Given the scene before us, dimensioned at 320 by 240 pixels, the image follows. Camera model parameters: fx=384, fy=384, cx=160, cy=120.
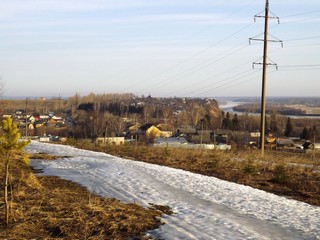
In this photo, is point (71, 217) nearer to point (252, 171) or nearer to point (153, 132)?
point (252, 171)

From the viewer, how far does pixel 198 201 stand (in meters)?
9.05

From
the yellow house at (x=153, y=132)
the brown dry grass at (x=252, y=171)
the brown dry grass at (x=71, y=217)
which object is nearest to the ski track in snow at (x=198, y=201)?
the brown dry grass at (x=71, y=217)

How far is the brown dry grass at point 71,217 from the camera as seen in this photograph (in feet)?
20.4

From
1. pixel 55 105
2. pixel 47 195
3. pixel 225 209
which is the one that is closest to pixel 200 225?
pixel 225 209

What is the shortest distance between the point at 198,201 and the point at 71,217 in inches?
131

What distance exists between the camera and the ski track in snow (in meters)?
6.80

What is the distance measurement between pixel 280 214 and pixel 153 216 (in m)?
2.86

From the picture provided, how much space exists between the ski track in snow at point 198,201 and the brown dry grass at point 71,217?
0.48 metres

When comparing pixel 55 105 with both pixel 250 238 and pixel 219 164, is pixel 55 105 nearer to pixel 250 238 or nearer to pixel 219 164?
pixel 219 164

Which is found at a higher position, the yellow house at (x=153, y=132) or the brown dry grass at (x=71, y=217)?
the brown dry grass at (x=71, y=217)

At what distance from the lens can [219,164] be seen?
1516 centimetres

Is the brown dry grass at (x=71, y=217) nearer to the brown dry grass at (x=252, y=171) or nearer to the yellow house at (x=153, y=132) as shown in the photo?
the brown dry grass at (x=252, y=171)

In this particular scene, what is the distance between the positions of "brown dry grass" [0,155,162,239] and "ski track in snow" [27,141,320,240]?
1.56 feet

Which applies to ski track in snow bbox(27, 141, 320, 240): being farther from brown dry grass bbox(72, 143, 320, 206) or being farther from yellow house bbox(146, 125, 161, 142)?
yellow house bbox(146, 125, 161, 142)
